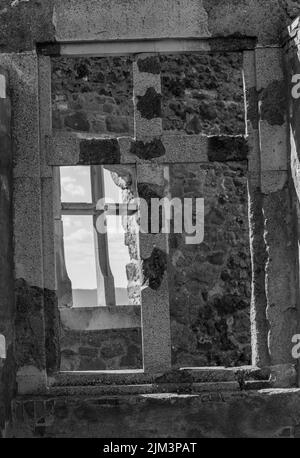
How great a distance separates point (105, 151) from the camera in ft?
21.4

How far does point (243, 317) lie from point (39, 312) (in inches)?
234

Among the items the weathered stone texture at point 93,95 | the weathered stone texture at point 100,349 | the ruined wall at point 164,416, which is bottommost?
the ruined wall at point 164,416

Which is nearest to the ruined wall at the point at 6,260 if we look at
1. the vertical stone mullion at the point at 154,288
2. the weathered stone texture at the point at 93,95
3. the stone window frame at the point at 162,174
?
the stone window frame at the point at 162,174

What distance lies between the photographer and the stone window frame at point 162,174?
6.43 m

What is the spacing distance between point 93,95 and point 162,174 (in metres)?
5.22

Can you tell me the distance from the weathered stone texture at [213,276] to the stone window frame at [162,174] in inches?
201

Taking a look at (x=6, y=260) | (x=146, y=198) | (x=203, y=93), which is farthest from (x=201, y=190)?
(x=6, y=260)

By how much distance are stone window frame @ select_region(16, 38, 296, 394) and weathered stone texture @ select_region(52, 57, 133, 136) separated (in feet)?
16.0

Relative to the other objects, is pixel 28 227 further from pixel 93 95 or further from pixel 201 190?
pixel 201 190

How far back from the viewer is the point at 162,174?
21.5ft

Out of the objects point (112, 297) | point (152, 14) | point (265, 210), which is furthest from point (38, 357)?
point (112, 297)

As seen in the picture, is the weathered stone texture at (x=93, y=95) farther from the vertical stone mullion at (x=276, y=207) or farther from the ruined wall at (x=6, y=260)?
the vertical stone mullion at (x=276, y=207)

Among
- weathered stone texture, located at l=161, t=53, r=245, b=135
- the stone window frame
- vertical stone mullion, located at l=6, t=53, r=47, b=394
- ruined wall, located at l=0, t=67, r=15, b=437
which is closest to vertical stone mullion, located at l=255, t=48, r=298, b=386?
the stone window frame

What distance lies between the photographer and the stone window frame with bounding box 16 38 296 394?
6.43m
